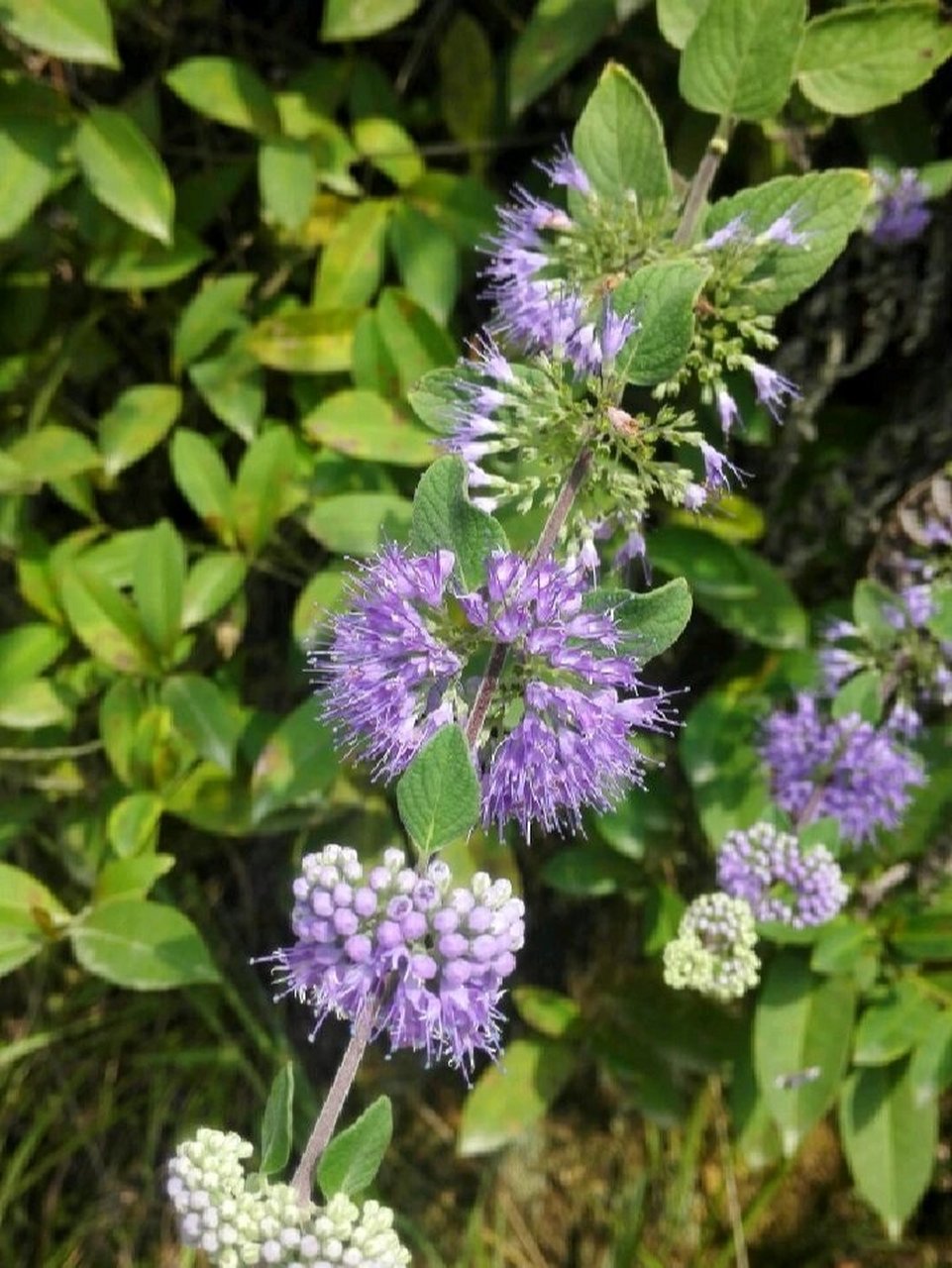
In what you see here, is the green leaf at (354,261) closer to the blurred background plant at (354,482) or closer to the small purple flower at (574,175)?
the blurred background plant at (354,482)

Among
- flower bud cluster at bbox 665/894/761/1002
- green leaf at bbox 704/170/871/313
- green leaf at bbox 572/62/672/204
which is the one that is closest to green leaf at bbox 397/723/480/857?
flower bud cluster at bbox 665/894/761/1002

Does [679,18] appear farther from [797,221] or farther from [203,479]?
[203,479]

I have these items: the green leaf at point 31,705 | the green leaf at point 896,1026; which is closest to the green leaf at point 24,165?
the green leaf at point 31,705

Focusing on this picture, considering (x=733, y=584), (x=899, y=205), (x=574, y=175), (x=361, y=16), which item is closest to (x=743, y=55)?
(x=574, y=175)

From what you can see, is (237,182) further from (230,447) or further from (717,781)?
(717,781)

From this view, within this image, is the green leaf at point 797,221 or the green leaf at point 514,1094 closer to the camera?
the green leaf at point 797,221

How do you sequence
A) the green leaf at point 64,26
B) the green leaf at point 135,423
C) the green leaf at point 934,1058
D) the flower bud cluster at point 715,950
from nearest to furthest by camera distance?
the flower bud cluster at point 715,950 < the green leaf at point 64,26 < the green leaf at point 934,1058 < the green leaf at point 135,423

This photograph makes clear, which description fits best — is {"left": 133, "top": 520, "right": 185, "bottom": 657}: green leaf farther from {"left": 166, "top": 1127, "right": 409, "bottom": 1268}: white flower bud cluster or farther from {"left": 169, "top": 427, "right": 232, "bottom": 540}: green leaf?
{"left": 166, "top": 1127, "right": 409, "bottom": 1268}: white flower bud cluster
